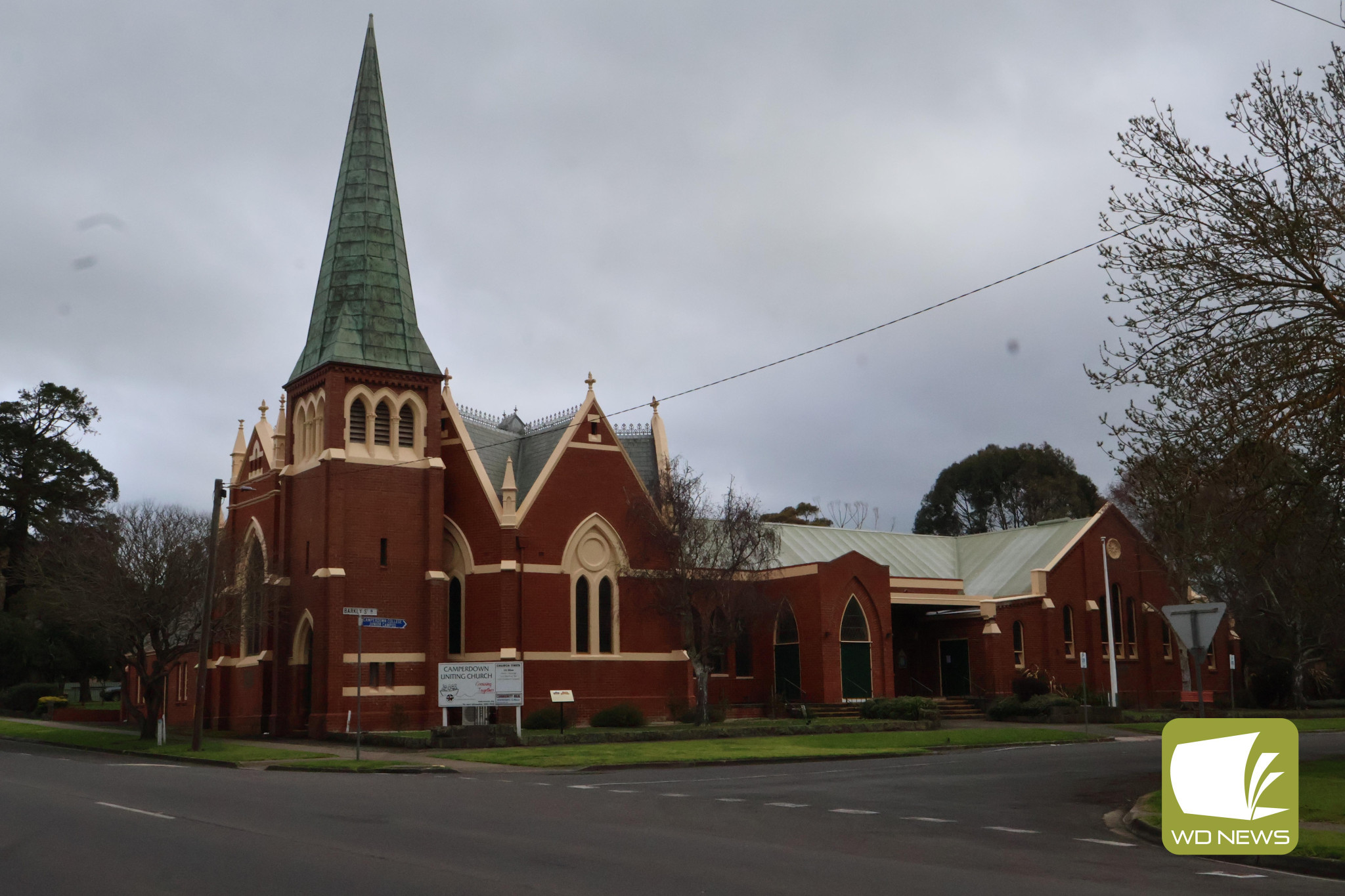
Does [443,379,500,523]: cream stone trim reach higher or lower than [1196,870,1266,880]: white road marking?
higher

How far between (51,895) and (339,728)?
27.9 m

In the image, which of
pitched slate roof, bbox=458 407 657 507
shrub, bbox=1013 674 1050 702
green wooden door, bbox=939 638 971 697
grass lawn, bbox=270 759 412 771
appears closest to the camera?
grass lawn, bbox=270 759 412 771

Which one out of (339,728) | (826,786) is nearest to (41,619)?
(339,728)

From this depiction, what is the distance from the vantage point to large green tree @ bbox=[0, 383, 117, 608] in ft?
224

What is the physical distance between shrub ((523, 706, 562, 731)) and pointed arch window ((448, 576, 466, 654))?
14.3 feet

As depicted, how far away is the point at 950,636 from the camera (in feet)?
165

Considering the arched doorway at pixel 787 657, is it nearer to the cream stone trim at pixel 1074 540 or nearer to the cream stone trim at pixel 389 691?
the cream stone trim at pixel 1074 540

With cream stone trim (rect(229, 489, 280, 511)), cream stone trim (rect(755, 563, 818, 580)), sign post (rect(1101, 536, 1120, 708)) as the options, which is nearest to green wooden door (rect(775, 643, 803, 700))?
cream stone trim (rect(755, 563, 818, 580))

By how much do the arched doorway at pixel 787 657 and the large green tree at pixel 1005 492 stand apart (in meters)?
40.8

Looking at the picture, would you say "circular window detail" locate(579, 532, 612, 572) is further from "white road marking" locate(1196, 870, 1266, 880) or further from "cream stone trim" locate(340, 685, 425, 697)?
"white road marking" locate(1196, 870, 1266, 880)

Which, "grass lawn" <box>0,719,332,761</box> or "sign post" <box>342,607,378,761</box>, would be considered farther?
"grass lawn" <box>0,719,332,761</box>

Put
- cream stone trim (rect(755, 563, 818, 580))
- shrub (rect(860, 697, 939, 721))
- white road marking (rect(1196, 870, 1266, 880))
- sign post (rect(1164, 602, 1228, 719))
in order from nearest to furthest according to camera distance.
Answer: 1. white road marking (rect(1196, 870, 1266, 880))
2. sign post (rect(1164, 602, 1228, 719))
3. shrub (rect(860, 697, 939, 721))
4. cream stone trim (rect(755, 563, 818, 580))

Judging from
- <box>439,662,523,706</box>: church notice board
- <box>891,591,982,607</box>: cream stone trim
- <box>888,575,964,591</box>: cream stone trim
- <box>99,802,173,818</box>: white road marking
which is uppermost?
<box>888,575,964,591</box>: cream stone trim

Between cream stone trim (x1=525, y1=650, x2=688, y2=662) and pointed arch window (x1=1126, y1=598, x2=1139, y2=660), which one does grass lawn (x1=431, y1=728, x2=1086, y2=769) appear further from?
pointed arch window (x1=1126, y1=598, x2=1139, y2=660)
